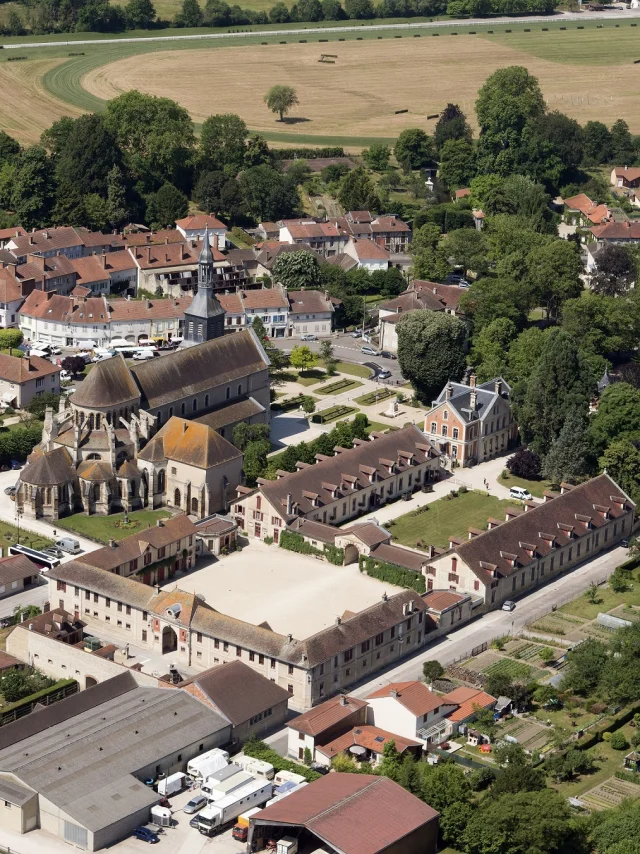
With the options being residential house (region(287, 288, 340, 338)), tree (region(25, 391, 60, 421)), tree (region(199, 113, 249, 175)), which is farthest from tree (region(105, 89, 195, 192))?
tree (region(25, 391, 60, 421))

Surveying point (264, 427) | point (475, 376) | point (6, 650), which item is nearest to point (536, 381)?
point (475, 376)

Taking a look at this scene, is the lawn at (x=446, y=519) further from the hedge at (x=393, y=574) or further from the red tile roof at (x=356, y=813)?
the red tile roof at (x=356, y=813)

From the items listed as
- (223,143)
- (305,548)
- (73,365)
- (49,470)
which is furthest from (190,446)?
(223,143)

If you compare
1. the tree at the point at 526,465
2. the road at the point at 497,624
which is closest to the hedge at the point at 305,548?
the road at the point at 497,624

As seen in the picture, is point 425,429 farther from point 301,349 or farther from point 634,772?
point 634,772

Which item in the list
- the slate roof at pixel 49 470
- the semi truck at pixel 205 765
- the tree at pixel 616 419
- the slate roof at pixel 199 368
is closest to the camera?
the semi truck at pixel 205 765
